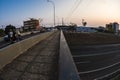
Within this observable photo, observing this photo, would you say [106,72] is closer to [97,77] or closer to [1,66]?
[97,77]

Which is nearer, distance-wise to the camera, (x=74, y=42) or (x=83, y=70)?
(x=83, y=70)

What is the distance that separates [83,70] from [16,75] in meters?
27.2

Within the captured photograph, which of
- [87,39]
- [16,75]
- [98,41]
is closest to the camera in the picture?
[16,75]

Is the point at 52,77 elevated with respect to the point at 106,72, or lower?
elevated

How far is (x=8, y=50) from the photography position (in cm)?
893

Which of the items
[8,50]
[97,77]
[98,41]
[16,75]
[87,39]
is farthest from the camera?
[98,41]

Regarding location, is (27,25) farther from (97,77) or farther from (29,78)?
(29,78)

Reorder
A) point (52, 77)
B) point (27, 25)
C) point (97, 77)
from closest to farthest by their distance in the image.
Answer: point (52, 77) → point (97, 77) → point (27, 25)

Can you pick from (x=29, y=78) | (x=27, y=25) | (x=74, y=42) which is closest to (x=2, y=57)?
(x=29, y=78)

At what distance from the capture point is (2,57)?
795 centimetres

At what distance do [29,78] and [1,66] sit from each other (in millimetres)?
2009

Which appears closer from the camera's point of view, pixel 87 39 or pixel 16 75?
pixel 16 75

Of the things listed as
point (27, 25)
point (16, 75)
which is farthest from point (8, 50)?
point (27, 25)

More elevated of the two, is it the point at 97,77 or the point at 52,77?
the point at 52,77
